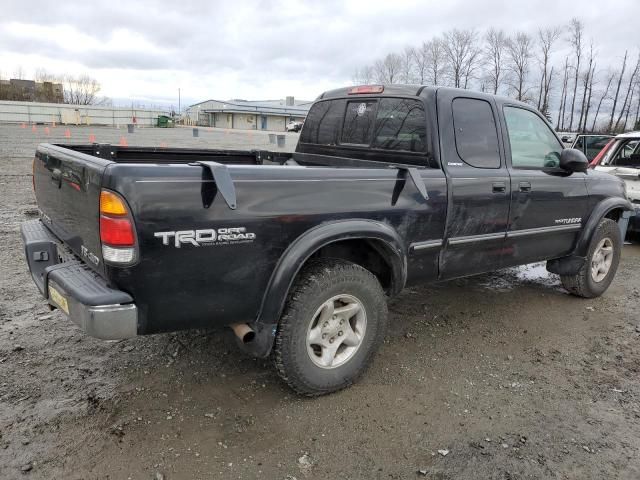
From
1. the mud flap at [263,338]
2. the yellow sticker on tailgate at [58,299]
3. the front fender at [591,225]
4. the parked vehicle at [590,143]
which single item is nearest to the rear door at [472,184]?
the front fender at [591,225]

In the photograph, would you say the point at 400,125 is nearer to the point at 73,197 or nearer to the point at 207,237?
the point at 207,237

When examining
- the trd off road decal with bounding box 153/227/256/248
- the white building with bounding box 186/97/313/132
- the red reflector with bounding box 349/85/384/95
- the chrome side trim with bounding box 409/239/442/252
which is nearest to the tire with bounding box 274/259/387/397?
the chrome side trim with bounding box 409/239/442/252

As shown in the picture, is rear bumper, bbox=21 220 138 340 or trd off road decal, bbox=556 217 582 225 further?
trd off road decal, bbox=556 217 582 225

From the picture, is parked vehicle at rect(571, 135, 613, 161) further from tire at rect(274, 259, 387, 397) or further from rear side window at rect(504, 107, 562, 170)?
tire at rect(274, 259, 387, 397)

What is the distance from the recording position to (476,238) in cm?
391

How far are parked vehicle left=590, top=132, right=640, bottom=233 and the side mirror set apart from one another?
424 cm

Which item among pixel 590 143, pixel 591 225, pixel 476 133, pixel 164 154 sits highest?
pixel 590 143

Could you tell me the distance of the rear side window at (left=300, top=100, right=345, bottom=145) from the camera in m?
4.51

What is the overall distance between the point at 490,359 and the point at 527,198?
1.37 metres

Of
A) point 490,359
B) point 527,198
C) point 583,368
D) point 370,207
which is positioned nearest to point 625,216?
point 527,198

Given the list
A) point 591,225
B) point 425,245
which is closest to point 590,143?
point 591,225

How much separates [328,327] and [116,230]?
145cm

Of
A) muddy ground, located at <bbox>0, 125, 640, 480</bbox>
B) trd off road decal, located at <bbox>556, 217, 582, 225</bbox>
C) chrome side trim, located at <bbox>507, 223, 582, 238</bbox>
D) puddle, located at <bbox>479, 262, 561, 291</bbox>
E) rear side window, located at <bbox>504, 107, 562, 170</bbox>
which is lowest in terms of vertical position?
muddy ground, located at <bbox>0, 125, 640, 480</bbox>

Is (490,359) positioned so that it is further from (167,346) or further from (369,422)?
(167,346)
